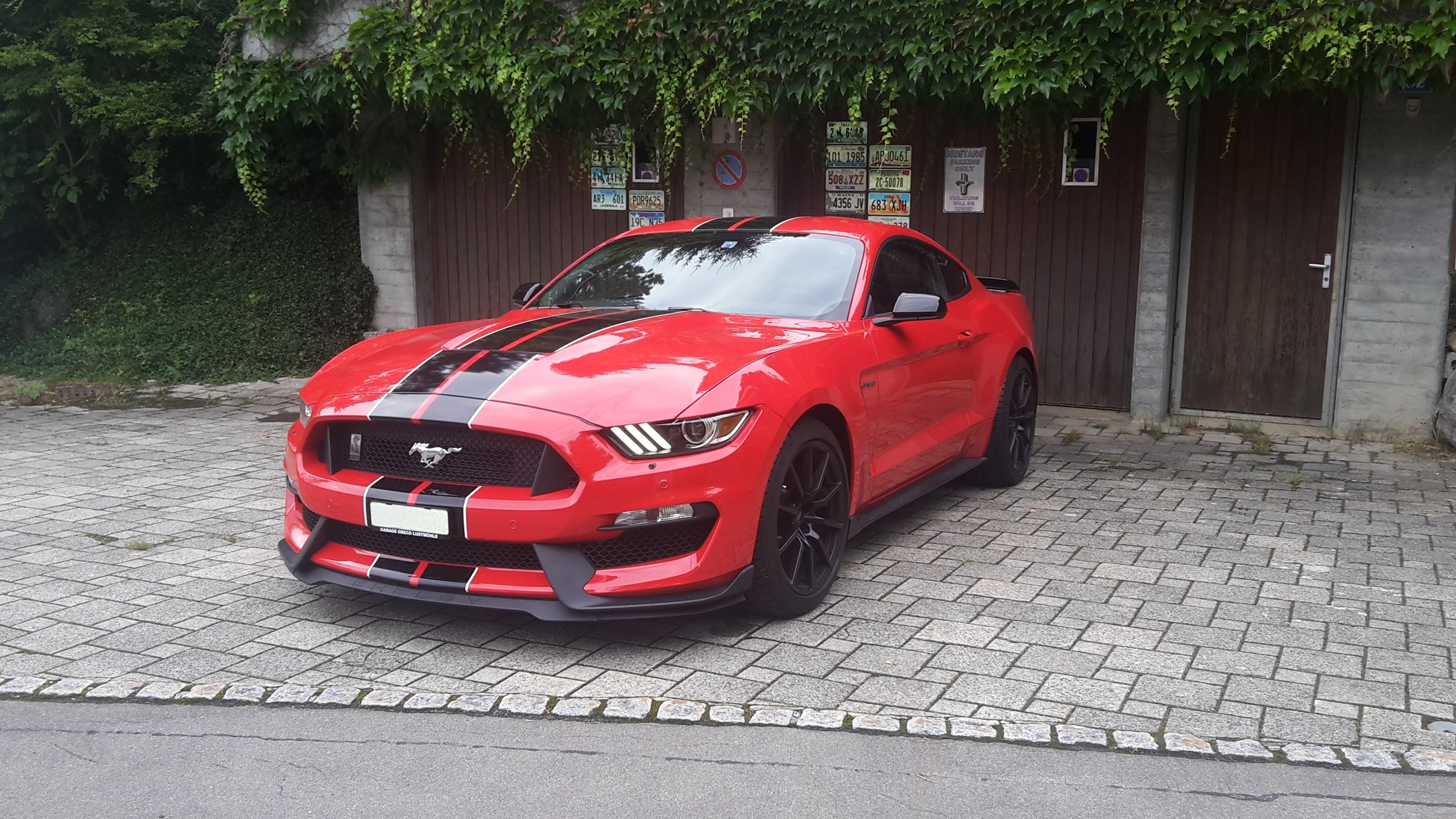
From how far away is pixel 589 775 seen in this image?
134 inches

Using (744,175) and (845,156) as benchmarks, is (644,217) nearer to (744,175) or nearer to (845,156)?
(744,175)

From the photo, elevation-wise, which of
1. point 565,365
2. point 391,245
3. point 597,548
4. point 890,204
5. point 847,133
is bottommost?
point 597,548

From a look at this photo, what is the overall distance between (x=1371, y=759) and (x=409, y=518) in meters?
3.14

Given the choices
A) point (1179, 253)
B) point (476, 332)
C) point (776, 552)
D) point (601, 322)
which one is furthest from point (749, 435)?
point (1179, 253)

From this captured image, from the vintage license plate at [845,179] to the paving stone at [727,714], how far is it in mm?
6985

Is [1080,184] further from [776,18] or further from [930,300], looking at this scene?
[930,300]

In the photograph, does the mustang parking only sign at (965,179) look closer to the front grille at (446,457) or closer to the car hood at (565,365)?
the car hood at (565,365)

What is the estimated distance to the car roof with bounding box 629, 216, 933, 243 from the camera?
5926 mm

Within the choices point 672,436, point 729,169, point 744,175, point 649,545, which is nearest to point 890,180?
point 744,175

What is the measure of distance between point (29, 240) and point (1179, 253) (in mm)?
11502

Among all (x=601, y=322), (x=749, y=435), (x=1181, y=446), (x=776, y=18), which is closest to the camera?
(x=749, y=435)

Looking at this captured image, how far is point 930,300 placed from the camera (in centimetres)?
541

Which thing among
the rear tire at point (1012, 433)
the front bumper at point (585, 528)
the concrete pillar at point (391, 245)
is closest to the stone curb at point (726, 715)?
the front bumper at point (585, 528)

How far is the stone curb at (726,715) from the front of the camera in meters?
3.55
